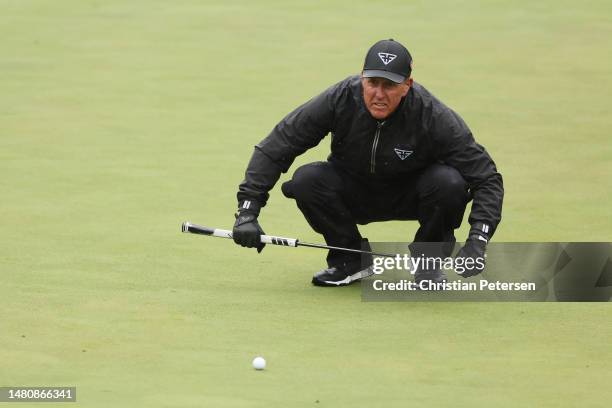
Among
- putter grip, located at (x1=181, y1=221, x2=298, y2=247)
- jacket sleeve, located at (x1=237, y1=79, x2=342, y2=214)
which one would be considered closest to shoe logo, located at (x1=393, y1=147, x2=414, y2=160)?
jacket sleeve, located at (x1=237, y1=79, x2=342, y2=214)

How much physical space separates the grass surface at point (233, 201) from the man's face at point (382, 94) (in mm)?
→ 965

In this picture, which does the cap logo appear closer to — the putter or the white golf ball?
the putter

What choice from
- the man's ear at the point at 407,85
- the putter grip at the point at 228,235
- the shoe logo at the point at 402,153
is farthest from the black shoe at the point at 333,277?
the man's ear at the point at 407,85

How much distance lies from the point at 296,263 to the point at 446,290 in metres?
1.02

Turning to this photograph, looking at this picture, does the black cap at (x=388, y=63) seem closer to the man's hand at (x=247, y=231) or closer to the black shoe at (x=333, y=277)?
the man's hand at (x=247, y=231)

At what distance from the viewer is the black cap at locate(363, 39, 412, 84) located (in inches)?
265

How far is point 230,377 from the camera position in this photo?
567 centimetres

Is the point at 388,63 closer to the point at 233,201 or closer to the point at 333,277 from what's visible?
the point at 333,277

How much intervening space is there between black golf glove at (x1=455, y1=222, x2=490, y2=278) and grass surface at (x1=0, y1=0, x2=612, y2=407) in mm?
224

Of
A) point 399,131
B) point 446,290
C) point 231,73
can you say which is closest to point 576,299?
point 446,290

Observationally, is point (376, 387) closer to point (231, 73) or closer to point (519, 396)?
point (519, 396)

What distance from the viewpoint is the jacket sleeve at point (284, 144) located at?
696cm

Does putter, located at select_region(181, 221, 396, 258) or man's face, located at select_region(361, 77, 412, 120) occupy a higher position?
man's face, located at select_region(361, 77, 412, 120)

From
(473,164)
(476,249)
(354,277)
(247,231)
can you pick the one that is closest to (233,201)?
(354,277)
